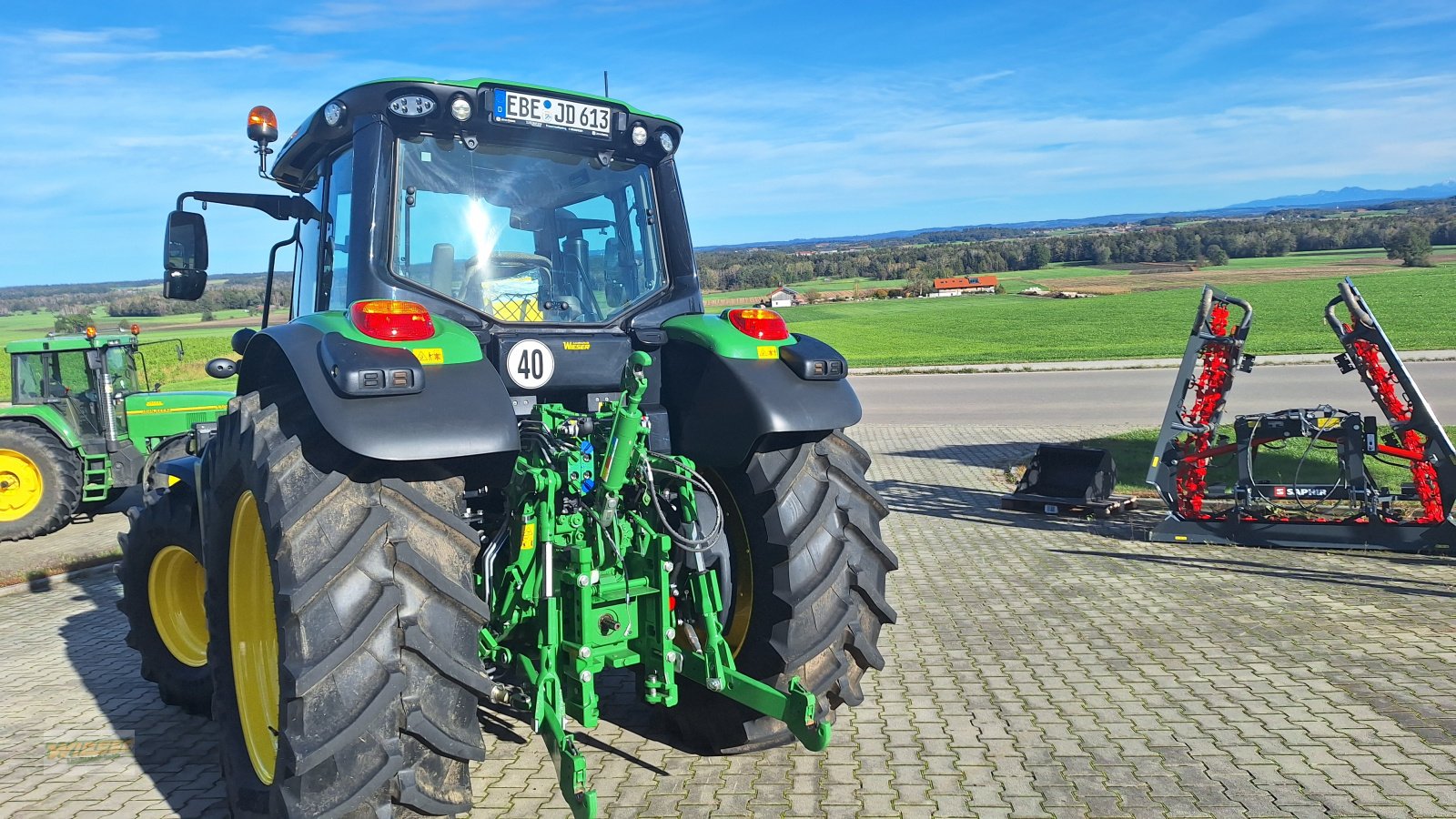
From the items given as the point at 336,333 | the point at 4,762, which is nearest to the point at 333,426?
the point at 336,333

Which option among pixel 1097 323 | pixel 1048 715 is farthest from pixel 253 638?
pixel 1097 323

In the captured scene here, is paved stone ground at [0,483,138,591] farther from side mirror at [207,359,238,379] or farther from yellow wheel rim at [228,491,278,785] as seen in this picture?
yellow wheel rim at [228,491,278,785]

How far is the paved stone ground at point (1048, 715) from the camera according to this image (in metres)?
3.92

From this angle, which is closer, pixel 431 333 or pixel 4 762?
pixel 431 333

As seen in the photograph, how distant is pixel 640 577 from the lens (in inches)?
153

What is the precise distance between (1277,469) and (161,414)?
1257 cm

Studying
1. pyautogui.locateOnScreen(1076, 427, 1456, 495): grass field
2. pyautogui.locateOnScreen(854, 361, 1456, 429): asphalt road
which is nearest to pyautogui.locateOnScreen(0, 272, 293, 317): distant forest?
pyautogui.locateOnScreen(1076, 427, 1456, 495): grass field

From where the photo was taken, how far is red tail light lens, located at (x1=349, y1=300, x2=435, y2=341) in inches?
133

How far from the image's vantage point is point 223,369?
4.66m

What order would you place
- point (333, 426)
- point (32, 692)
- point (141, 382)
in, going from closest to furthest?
point (333, 426) < point (32, 692) < point (141, 382)

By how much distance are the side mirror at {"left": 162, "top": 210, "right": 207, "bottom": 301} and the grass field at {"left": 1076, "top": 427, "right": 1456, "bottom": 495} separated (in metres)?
8.46

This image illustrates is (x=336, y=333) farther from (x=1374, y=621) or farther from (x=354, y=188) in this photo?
(x=1374, y=621)

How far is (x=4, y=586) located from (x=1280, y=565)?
9.74 meters

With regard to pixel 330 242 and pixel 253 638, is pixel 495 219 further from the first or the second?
pixel 253 638
